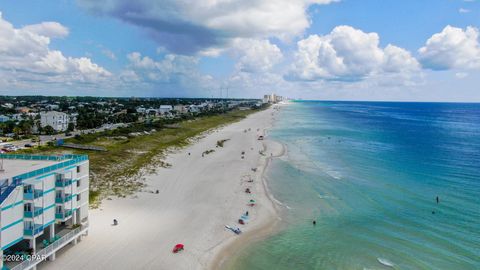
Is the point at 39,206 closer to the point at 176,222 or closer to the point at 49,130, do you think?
the point at 176,222

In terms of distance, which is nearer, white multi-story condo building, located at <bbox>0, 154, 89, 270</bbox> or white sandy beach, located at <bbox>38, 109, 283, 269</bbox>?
white multi-story condo building, located at <bbox>0, 154, 89, 270</bbox>

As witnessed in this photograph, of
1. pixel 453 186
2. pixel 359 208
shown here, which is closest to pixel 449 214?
pixel 359 208

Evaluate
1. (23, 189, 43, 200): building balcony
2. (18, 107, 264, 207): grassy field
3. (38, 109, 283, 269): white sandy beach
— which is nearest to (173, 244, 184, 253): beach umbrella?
(38, 109, 283, 269): white sandy beach

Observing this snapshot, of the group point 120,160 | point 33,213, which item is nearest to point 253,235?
point 33,213

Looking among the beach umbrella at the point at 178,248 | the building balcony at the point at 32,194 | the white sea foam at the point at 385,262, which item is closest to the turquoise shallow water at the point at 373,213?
the white sea foam at the point at 385,262

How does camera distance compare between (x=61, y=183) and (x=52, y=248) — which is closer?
(x=52, y=248)

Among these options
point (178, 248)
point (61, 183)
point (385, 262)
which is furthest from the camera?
point (178, 248)

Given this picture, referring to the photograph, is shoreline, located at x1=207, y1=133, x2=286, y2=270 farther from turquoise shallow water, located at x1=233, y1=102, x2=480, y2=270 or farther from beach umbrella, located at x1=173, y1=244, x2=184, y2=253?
beach umbrella, located at x1=173, y1=244, x2=184, y2=253
